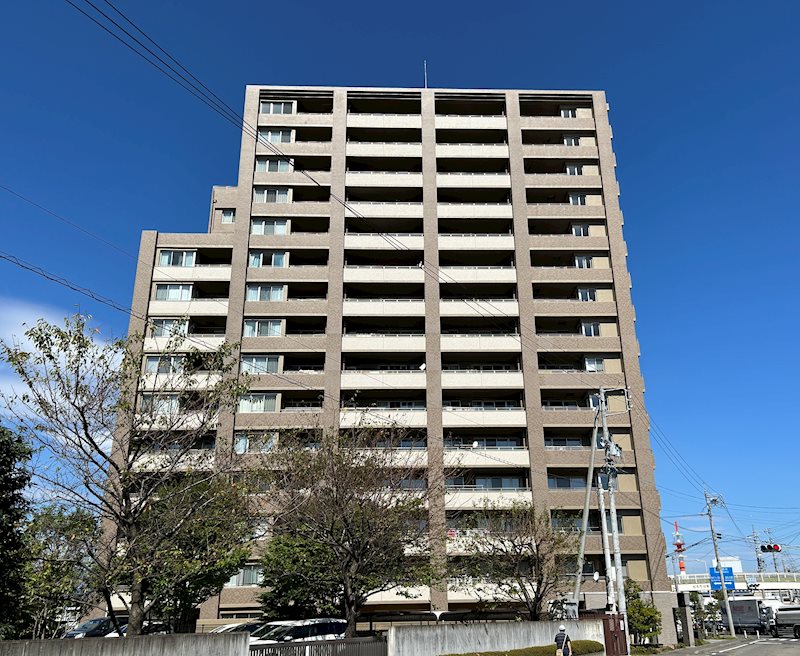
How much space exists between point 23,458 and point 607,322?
41.7 meters

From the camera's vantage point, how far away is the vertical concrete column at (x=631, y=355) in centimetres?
4503

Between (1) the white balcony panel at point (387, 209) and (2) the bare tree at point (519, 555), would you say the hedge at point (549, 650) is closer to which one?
(2) the bare tree at point (519, 555)

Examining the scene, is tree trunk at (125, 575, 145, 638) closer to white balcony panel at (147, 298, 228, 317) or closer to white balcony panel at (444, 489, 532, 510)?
white balcony panel at (444, 489, 532, 510)

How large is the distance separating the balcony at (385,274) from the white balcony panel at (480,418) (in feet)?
36.5

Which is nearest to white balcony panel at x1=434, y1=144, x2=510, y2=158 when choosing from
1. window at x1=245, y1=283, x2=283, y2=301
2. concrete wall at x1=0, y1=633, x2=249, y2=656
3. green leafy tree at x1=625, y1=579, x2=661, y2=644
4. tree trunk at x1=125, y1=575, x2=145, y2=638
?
window at x1=245, y1=283, x2=283, y2=301

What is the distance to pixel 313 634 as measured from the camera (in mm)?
27094

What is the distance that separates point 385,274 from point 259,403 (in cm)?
1414

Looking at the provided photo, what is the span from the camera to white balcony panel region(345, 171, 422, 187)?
5475 centimetres

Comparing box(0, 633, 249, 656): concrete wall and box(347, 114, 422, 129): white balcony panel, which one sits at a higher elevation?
box(347, 114, 422, 129): white balcony panel

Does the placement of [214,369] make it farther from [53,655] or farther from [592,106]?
[592,106]

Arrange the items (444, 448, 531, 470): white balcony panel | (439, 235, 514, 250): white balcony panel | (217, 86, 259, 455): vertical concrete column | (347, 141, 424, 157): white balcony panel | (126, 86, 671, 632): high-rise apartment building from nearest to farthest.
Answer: (444, 448, 531, 470): white balcony panel < (126, 86, 671, 632): high-rise apartment building < (217, 86, 259, 455): vertical concrete column < (439, 235, 514, 250): white balcony panel < (347, 141, 424, 157): white balcony panel

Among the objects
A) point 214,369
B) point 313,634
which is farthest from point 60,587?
point 313,634

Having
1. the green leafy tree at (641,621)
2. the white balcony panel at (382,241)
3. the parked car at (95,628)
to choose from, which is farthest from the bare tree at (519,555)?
the white balcony panel at (382,241)

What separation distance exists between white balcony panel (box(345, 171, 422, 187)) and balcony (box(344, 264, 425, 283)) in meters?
7.89
